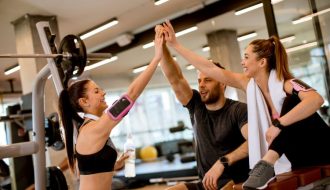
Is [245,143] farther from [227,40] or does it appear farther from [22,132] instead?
[227,40]

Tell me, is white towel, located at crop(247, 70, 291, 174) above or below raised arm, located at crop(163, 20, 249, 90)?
below

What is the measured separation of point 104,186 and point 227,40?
6.87m

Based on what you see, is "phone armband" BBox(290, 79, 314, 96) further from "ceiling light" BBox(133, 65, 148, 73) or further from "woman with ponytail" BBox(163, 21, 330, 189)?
"ceiling light" BBox(133, 65, 148, 73)

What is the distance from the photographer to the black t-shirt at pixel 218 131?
2361 mm

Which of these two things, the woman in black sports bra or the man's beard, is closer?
the woman in black sports bra

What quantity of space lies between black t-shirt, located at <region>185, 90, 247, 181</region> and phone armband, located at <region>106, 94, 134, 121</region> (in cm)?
68

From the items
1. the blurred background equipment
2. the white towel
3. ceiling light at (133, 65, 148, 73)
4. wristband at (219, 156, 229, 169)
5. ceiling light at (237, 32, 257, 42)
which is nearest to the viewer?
the white towel

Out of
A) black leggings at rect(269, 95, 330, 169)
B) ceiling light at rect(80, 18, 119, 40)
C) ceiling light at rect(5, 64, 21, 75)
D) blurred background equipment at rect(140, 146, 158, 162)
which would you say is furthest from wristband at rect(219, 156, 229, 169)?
blurred background equipment at rect(140, 146, 158, 162)

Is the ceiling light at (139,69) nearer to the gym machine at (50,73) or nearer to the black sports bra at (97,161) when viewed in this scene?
the gym machine at (50,73)

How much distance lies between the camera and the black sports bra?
6.47 feet

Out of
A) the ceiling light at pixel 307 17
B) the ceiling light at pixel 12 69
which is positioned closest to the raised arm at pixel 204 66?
the ceiling light at pixel 307 17

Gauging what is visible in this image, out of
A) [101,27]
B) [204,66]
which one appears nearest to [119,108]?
[204,66]

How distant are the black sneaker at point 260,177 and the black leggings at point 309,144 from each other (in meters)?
0.26

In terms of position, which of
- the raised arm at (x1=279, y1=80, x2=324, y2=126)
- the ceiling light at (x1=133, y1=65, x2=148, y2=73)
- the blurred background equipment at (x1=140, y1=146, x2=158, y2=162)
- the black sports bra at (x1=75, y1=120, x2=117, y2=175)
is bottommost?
the blurred background equipment at (x1=140, y1=146, x2=158, y2=162)
